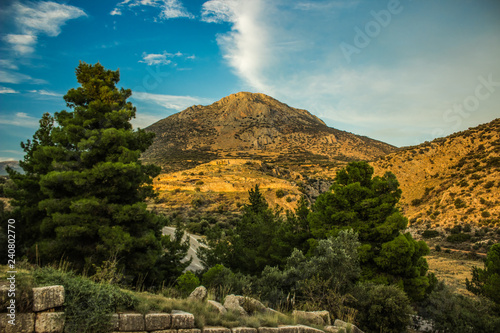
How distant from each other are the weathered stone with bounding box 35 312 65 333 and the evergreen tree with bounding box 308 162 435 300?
1011 centimetres

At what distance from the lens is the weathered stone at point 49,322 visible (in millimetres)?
3746

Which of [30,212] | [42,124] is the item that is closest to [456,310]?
[30,212]

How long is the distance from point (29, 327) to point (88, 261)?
6077mm

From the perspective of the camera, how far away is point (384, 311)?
25.6ft

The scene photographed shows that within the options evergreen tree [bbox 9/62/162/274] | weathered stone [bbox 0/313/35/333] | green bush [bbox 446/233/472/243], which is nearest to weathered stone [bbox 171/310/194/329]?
weathered stone [bbox 0/313/35/333]

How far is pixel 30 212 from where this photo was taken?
1127 cm

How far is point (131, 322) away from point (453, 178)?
5026cm

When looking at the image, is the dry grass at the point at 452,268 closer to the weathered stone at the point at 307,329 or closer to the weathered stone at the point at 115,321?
the weathered stone at the point at 307,329

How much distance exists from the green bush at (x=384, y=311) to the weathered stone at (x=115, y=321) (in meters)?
7.05

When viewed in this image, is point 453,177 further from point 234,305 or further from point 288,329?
point 234,305

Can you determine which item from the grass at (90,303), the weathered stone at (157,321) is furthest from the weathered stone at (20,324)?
the weathered stone at (157,321)

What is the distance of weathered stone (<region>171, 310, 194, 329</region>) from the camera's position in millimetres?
4652

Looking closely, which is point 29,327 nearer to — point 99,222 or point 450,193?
point 99,222

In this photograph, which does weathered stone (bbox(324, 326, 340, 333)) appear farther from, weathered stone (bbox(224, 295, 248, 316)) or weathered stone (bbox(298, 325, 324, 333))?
weathered stone (bbox(224, 295, 248, 316))
